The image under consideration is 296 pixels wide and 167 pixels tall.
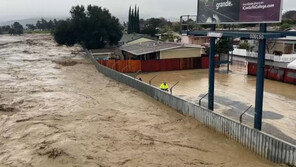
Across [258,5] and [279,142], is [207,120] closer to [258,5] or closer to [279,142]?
[279,142]

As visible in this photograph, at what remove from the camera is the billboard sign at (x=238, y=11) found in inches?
547

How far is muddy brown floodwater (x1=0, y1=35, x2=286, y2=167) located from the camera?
1482 cm

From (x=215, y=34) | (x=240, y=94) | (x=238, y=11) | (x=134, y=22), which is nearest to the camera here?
(x=238, y=11)

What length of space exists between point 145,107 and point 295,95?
13.9m

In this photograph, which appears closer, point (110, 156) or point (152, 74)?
point (110, 156)

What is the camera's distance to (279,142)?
13.1 meters

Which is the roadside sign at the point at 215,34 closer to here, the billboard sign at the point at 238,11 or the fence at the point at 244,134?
the billboard sign at the point at 238,11

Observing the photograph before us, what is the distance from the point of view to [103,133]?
722 inches

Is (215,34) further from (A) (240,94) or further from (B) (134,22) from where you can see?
(B) (134,22)

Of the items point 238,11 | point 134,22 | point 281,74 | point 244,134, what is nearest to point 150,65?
point 281,74

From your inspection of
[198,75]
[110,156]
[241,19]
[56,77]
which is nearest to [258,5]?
[241,19]

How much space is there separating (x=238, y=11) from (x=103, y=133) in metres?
10.4

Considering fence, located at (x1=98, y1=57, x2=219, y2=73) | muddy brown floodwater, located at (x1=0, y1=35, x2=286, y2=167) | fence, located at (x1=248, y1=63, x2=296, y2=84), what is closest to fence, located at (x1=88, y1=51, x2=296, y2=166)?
muddy brown floodwater, located at (x1=0, y1=35, x2=286, y2=167)

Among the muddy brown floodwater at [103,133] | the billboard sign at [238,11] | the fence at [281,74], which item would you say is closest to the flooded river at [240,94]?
the fence at [281,74]
